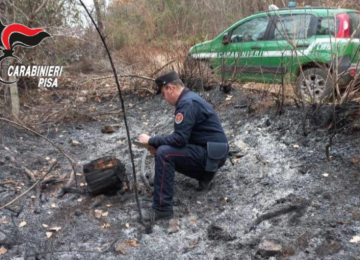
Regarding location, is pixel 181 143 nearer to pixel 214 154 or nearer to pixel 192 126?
pixel 192 126

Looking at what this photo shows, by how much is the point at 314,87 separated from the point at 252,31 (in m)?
2.58

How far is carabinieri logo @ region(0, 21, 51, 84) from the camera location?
610 centimetres

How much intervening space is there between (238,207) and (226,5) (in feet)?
26.5

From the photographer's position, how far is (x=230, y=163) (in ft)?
15.1

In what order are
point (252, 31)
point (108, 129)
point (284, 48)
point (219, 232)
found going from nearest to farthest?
point (219, 232) < point (284, 48) < point (108, 129) < point (252, 31)

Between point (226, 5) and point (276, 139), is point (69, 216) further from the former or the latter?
point (226, 5)

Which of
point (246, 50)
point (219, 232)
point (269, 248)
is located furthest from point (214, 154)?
point (246, 50)

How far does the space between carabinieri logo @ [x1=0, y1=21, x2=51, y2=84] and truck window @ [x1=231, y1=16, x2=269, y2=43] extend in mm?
3375

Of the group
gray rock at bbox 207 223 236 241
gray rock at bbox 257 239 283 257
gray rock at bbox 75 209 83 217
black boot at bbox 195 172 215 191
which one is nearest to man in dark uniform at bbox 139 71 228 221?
black boot at bbox 195 172 215 191

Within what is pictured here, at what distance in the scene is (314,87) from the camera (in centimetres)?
518

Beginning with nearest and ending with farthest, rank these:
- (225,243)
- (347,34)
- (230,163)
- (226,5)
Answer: (225,243) → (230,163) → (347,34) → (226,5)

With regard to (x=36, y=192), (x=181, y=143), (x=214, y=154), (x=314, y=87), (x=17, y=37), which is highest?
(x=17, y=37)

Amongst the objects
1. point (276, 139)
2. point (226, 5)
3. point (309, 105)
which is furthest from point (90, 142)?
point (226, 5)

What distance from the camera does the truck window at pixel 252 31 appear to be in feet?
23.7
